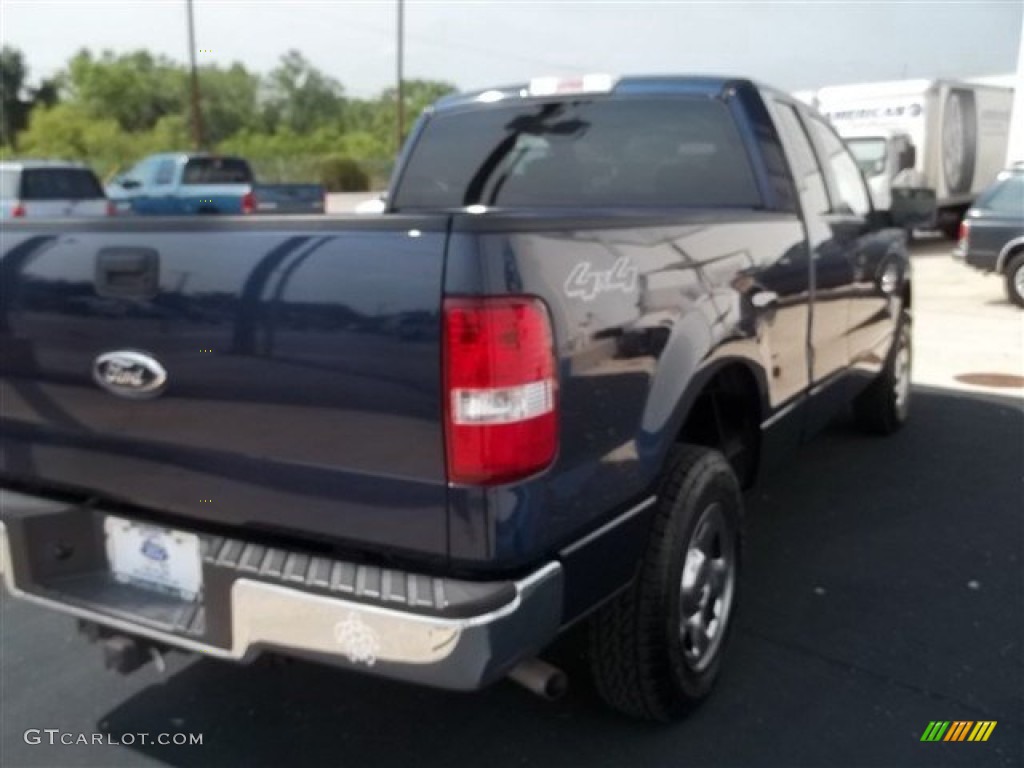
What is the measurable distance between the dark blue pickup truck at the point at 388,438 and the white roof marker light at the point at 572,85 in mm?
1276

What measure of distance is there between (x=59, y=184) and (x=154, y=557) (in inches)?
528

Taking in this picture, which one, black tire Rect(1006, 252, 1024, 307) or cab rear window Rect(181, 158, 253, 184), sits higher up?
cab rear window Rect(181, 158, 253, 184)

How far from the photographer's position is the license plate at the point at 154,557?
238 centimetres

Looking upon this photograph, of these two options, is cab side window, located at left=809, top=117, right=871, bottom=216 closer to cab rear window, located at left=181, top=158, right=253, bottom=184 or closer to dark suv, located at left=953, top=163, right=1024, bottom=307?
dark suv, located at left=953, top=163, right=1024, bottom=307

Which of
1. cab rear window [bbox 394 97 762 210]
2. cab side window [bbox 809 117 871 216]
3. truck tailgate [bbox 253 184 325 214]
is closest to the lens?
cab rear window [bbox 394 97 762 210]

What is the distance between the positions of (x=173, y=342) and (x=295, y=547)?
56cm

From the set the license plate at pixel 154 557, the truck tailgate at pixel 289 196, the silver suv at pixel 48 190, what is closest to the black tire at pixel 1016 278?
the truck tailgate at pixel 289 196

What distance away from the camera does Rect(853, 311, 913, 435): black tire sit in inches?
221

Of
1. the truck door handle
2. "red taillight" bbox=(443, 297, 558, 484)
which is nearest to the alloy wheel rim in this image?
the truck door handle

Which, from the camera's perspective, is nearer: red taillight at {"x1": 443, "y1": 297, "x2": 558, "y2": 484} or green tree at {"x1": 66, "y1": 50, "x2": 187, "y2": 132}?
red taillight at {"x1": 443, "y1": 297, "x2": 558, "y2": 484}

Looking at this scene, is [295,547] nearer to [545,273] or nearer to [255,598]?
[255,598]

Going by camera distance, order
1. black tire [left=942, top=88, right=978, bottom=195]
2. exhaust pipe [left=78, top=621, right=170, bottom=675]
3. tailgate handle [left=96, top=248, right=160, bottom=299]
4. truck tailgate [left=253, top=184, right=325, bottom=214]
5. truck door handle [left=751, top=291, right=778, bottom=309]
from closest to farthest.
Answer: tailgate handle [left=96, top=248, right=160, bottom=299]
exhaust pipe [left=78, top=621, right=170, bottom=675]
truck door handle [left=751, top=291, right=778, bottom=309]
truck tailgate [left=253, top=184, right=325, bottom=214]
black tire [left=942, top=88, right=978, bottom=195]

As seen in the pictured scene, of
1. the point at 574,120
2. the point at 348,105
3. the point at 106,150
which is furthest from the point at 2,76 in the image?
the point at 574,120

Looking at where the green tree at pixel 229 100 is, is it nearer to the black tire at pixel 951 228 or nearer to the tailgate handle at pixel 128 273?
the black tire at pixel 951 228
